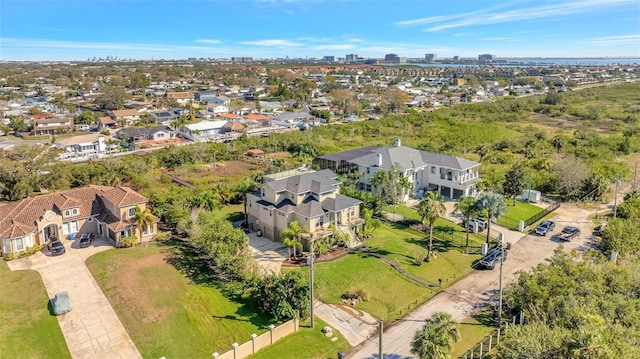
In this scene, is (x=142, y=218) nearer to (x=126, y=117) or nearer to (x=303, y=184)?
(x=303, y=184)

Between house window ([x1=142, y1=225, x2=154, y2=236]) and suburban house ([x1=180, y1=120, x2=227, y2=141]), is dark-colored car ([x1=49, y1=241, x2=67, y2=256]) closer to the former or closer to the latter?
house window ([x1=142, y1=225, x2=154, y2=236])

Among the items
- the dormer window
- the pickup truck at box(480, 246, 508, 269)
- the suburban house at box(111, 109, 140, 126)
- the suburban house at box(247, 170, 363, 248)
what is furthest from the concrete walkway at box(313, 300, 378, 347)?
the suburban house at box(111, 109, 140, 126)

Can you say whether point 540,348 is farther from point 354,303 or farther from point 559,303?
point 354,303

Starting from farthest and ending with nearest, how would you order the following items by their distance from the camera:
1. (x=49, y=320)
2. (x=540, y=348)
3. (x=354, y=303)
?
(x=354, y=303), (x=49, y=320), (x=540, y=348)

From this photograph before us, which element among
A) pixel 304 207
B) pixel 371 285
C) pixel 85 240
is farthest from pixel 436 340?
pixel 85 240

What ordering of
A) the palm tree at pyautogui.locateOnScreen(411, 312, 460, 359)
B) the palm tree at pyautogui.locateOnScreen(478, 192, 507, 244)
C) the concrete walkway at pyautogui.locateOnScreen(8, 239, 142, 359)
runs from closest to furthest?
the palm tree at pyautogui.locateOnScreen(411, 312, 460, 359) < the concrete walkway at pyautogui.locateOnScreen(8, 239, 142, 359) < the palm tree at pyautogui.locateOnScreen(478, 192, 507, 244)

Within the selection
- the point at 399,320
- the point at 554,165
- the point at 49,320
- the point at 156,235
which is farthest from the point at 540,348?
the point at 554,165
